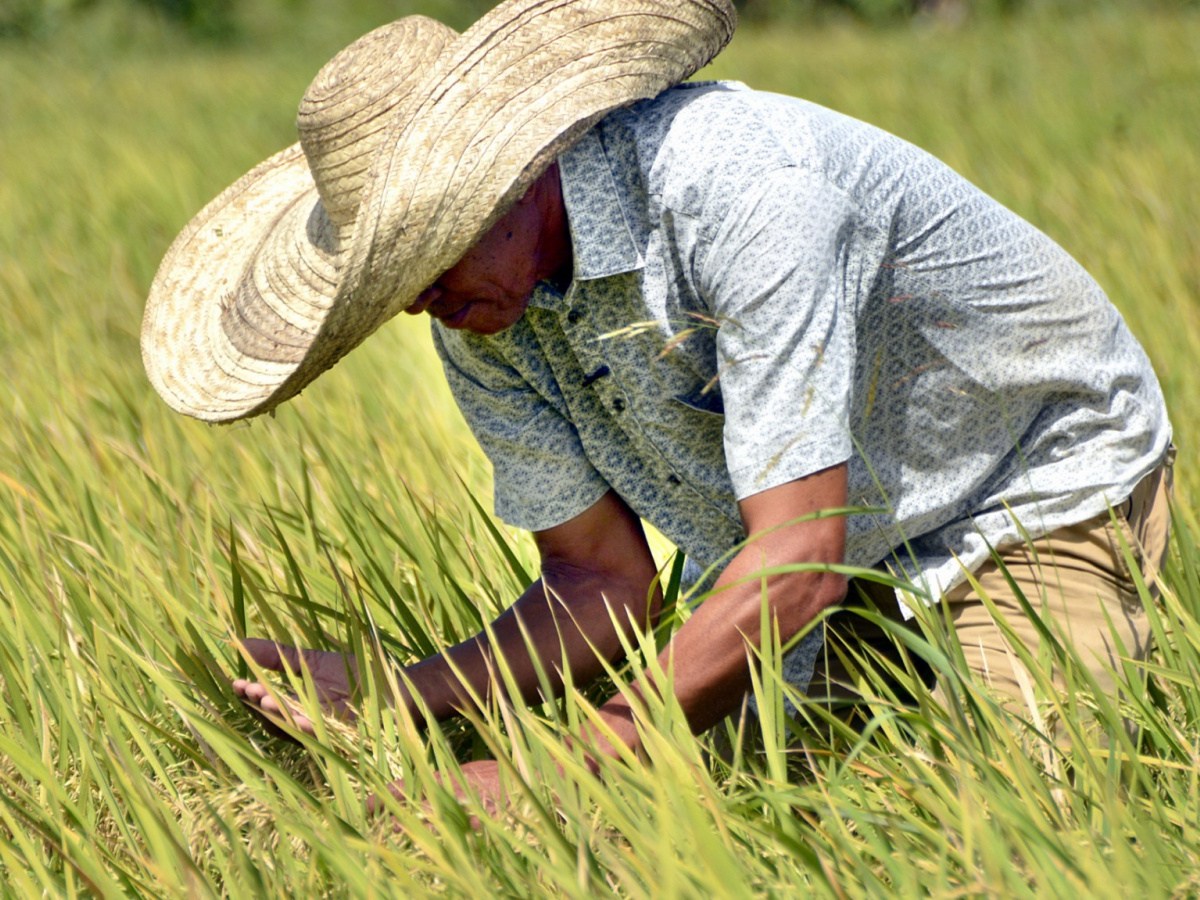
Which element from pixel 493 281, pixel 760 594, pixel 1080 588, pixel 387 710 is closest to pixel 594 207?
pixel 493 281

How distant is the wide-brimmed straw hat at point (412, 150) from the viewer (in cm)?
146

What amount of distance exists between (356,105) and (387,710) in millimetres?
645

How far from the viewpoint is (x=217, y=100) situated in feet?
27.8

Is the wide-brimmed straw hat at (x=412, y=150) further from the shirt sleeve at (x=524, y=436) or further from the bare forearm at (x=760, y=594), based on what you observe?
the bare forearm at (x=760, y=594)

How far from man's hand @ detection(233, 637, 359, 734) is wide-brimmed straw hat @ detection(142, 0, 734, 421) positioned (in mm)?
288

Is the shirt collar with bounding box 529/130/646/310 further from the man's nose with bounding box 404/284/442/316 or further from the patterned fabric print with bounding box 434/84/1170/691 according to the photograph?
the man's nose with bounding box 404/284/442/316

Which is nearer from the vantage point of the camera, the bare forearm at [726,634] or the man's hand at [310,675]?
the bare forearm at [726,634]

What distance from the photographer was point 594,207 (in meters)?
1.58

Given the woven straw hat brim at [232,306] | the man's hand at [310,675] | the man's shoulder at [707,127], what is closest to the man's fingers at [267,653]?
the man's hand at [310,675]

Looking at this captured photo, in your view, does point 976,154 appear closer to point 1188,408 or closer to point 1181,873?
point 1188,408

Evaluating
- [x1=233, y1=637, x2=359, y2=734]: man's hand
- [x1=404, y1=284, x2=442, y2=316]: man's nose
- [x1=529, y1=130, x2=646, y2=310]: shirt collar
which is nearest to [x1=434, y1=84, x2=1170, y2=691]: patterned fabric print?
[x1=529, y1=130, x2=646, y2=310]: shirt collar

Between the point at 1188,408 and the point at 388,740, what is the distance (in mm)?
1657

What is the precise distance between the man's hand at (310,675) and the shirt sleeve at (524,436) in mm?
290

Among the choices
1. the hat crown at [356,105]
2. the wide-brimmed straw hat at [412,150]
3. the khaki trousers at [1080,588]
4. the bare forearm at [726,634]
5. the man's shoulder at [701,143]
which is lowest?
the khaki trousers at [1080,588]
